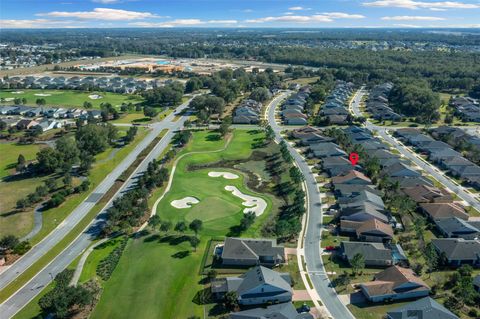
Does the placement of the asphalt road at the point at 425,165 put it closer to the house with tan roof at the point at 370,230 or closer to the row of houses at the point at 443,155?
the row of houses at the point at 443,155

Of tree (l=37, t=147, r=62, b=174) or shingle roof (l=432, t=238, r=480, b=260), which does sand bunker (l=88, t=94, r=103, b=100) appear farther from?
shingle roof (l=432, t=238, r=480, b=260)

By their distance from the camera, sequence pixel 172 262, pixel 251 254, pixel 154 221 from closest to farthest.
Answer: pixel 251 254
pixel 172 262
pixel 154 221

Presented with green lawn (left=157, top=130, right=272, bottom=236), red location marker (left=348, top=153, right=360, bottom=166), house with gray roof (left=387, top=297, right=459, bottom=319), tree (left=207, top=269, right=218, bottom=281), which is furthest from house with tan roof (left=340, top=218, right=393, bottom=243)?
red location marker (left=348, top=153, right=360, bottom=166)

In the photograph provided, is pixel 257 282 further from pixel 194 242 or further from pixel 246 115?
pixel 246 115

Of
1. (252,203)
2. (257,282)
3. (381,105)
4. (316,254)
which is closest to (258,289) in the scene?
(257,282)

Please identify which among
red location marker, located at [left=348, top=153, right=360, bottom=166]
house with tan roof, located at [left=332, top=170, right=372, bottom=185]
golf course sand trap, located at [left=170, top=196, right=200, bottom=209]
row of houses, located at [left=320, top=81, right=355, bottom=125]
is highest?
row of houses, located at [left=320, top=81, right=355, bottom=125]

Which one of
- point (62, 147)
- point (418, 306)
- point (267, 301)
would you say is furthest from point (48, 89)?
point (418, 306)

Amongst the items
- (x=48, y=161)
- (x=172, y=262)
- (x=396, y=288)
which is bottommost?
(x=172, y=262)
